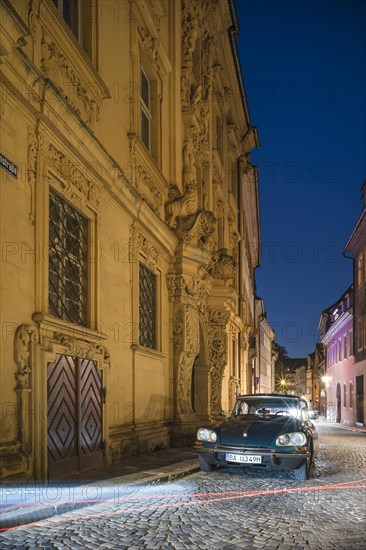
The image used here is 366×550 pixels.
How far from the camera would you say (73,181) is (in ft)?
30.8

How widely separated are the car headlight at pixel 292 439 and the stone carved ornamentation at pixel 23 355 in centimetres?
406

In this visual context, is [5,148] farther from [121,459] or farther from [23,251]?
[121,459]

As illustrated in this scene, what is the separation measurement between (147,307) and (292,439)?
566cm

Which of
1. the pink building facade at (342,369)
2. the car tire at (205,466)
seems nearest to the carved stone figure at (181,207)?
the car tire at (205,466)

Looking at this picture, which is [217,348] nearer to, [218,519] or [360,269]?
[218,519]

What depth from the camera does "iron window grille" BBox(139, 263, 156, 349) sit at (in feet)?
45.8

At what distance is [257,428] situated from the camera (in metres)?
10.1

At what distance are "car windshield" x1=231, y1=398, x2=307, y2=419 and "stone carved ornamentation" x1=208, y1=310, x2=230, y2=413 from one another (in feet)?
30.6

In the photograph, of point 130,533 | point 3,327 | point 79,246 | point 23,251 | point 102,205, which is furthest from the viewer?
point 102,205

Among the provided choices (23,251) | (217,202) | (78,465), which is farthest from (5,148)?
(217,202)

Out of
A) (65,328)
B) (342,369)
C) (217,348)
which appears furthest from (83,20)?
(342,369)

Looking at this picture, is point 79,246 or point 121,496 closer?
point 121,496

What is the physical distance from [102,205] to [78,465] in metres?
4.13

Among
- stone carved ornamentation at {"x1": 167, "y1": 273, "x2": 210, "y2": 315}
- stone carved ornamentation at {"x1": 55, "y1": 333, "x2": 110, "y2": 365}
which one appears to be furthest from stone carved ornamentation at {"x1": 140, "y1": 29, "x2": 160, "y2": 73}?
stone carved ornamentation at {"x1": 55, "y1": 333, "x2": 110, "y2": 365}
